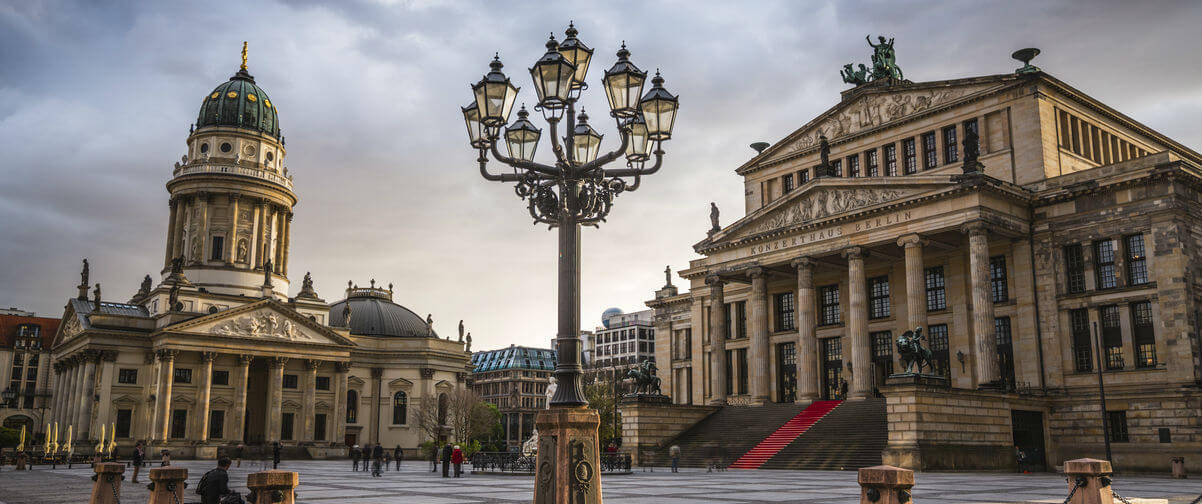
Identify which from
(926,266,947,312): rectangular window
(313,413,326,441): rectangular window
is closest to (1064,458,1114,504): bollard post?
(926,266,947,312): rectangular window

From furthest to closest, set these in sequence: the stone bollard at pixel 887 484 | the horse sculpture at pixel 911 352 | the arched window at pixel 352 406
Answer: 1. the arched window at pixel 352 406
2. the horse sculpture at pixel 911 352
3. the stone bollard at pixel 887 484

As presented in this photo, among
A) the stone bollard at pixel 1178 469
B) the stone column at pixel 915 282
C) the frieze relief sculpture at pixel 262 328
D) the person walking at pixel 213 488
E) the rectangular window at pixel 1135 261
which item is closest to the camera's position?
the person walking at pixel 213 488

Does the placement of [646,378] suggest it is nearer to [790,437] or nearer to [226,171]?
[790,437]

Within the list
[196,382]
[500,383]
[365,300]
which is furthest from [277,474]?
[500,383]

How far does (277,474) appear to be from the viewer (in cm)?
1003

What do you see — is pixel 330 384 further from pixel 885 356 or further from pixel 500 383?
pixel 500 383

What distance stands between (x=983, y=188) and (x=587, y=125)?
31716 mm

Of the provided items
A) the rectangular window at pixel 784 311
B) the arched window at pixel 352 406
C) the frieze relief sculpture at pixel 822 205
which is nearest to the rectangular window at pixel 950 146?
the frieze relief sculpture at pixel 822 205

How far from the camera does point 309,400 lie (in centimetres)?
7575

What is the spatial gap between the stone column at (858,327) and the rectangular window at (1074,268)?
30.5 ft

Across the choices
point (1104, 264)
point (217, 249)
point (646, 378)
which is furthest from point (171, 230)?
point (1104, 264)

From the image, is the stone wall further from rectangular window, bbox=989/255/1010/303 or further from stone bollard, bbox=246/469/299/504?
stone bollard, bbox=246/469/299/504

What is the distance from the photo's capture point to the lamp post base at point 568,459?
11055 millimetres

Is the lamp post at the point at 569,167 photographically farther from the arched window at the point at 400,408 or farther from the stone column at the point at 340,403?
the arched window at the point at 400,408
